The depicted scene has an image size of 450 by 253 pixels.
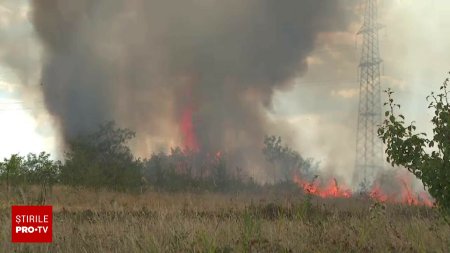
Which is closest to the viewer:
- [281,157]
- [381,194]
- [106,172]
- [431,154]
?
[431,154]

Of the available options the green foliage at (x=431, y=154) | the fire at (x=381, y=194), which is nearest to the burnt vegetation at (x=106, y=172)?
the fire at (x=381, y=194)

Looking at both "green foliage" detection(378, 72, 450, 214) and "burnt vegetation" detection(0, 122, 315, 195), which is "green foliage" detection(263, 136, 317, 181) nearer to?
"burnt vegetation" detection(0, 122, 315, 195)

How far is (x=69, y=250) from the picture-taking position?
6.58 metres

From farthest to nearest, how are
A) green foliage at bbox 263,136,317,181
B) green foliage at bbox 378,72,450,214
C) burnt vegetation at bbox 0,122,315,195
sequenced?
green foliage at bbox 263,136,317,181 → burnt vegetation at bbox 0,122,315,195 → green foliage at bbox 378,72,450,214

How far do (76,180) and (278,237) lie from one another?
91.6 ft

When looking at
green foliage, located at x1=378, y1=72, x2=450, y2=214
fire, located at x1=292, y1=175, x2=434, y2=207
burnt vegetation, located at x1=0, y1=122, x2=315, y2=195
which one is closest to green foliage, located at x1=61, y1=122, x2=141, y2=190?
burnt vegetation, located at x1=0, y1=122, x2=315, y2=195

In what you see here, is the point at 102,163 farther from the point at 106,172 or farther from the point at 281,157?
the point at 281,157

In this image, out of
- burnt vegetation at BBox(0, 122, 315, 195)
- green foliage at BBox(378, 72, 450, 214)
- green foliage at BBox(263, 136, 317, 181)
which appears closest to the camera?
green foliage at BBox(378, 72, 450, 214)

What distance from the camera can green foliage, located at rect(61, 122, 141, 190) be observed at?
3256cm

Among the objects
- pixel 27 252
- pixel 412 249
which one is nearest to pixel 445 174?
pixel 412 249

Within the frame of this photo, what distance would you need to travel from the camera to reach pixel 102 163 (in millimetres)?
36812

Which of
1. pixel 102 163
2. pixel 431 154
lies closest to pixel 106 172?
pixel 102 163

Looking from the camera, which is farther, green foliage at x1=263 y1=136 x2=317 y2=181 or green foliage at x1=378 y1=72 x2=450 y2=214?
green foliage at x1=263 y1=136 x2=317 y2=181

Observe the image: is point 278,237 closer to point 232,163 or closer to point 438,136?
point 438,136
